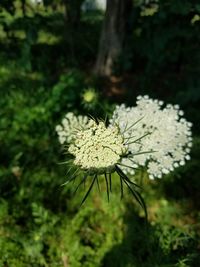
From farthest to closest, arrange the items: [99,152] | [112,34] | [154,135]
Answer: [112,34]
[154,135]
[99,152]

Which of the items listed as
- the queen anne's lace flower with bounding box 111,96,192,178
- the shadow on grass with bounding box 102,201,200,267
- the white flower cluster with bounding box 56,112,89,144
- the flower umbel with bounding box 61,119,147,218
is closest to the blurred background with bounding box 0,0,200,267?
the shadow on grass with bounding box 102,201,200,267

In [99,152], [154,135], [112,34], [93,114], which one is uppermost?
[112,34]

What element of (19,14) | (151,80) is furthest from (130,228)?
(19,14)

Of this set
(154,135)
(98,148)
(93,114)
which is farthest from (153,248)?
(98,148)

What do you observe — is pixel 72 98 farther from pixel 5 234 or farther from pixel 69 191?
pixel 5 234

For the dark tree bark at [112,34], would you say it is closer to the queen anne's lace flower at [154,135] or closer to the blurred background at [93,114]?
the blurred background at [93,114]

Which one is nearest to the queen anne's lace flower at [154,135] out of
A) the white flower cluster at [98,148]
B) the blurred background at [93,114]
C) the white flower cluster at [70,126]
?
the white flower cluster at [70,126]

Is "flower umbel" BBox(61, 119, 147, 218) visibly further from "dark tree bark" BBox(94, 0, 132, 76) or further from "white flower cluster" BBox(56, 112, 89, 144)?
"dark tree bark" BBox(94, 0, 132, 76)

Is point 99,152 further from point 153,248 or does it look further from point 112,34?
point 112,34
